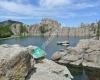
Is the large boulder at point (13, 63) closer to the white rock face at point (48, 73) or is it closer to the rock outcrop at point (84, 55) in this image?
the white rock face at point (48, 73)

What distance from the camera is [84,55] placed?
179 feet

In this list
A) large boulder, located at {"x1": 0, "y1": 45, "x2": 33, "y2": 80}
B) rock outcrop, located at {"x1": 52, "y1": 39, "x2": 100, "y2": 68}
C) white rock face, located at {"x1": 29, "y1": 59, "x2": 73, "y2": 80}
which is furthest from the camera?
rock outcrop, located at {"x1": 52, "y1": 39, "x2": 100, "y2": 68}

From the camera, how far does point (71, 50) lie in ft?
185

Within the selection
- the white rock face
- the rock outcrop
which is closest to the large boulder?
the white rock face

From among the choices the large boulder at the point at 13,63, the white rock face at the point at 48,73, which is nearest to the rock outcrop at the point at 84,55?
the white rock face at the point at 48,73

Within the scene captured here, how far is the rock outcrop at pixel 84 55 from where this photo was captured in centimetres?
5145

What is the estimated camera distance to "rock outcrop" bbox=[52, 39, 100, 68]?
2026 inches

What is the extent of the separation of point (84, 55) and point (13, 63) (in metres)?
42.2

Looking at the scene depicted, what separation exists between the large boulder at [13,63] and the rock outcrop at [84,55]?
37460 millimetres

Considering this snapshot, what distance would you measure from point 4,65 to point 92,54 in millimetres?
41283

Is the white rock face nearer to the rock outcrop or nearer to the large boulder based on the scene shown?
the large boulder

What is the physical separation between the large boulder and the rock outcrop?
123 ft

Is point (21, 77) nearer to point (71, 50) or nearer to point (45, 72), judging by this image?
point (45, 72)

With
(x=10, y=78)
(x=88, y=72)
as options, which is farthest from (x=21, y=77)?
(x=88, y=72)
